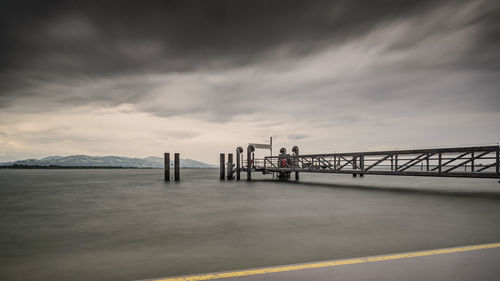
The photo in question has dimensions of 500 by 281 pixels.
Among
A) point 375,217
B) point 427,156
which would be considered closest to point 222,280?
point 375,217

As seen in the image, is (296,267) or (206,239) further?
(206,239)

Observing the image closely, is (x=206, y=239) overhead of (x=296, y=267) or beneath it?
beneath

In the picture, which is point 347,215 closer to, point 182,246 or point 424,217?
point 424,217

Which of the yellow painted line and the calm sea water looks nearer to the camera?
the yellow painted line

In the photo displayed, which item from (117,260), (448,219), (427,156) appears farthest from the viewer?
(427,156)

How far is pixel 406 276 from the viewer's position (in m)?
3.50

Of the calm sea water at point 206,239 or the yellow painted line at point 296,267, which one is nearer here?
the yellow painted line at point 296,267

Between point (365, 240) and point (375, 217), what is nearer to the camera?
point (365, 240)

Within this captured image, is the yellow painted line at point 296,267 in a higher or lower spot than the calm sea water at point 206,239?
higher

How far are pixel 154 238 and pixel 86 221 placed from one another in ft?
14.7

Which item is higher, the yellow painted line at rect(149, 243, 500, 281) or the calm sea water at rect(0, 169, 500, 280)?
the yellow painted line at rect(149, 243, 500, 281)

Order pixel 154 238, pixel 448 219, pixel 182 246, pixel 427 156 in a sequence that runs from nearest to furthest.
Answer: pixel 182 246
pixel 154 238
pixel 448 219
pixel 427 156

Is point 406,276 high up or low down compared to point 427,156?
down

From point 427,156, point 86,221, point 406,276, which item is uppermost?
point 427,156
